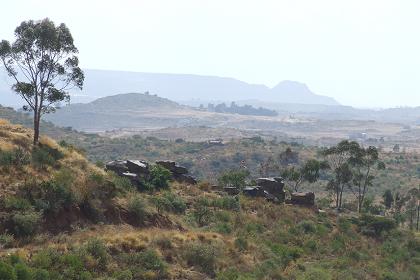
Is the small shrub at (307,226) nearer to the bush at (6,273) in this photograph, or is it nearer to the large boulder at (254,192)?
the large boulder at (254,192)

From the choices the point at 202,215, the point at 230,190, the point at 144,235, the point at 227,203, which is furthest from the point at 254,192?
the point at 144,235

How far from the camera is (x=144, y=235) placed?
93.9ft

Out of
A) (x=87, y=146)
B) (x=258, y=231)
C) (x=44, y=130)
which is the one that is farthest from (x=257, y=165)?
(x=258, y=231)

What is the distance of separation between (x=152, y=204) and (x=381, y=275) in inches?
772

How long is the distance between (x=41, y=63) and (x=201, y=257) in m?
21.5

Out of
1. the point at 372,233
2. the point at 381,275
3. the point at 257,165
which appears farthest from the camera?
the point at 257,165

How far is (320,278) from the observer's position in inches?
1233

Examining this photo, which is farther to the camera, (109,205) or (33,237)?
(109,205)

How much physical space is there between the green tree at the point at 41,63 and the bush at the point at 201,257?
16601 mm

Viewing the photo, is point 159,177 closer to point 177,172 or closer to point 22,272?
point 177,172

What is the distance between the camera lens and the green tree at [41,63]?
122ft

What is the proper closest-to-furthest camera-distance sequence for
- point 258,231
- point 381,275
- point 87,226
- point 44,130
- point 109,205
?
point 87,226 → point 109,205 → point 381,275 → point 258,231 → point 44,130

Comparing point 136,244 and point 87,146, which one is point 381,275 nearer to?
point 136,244

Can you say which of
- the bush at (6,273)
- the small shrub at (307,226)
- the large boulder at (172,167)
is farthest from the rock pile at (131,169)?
the bush at (6,273)
